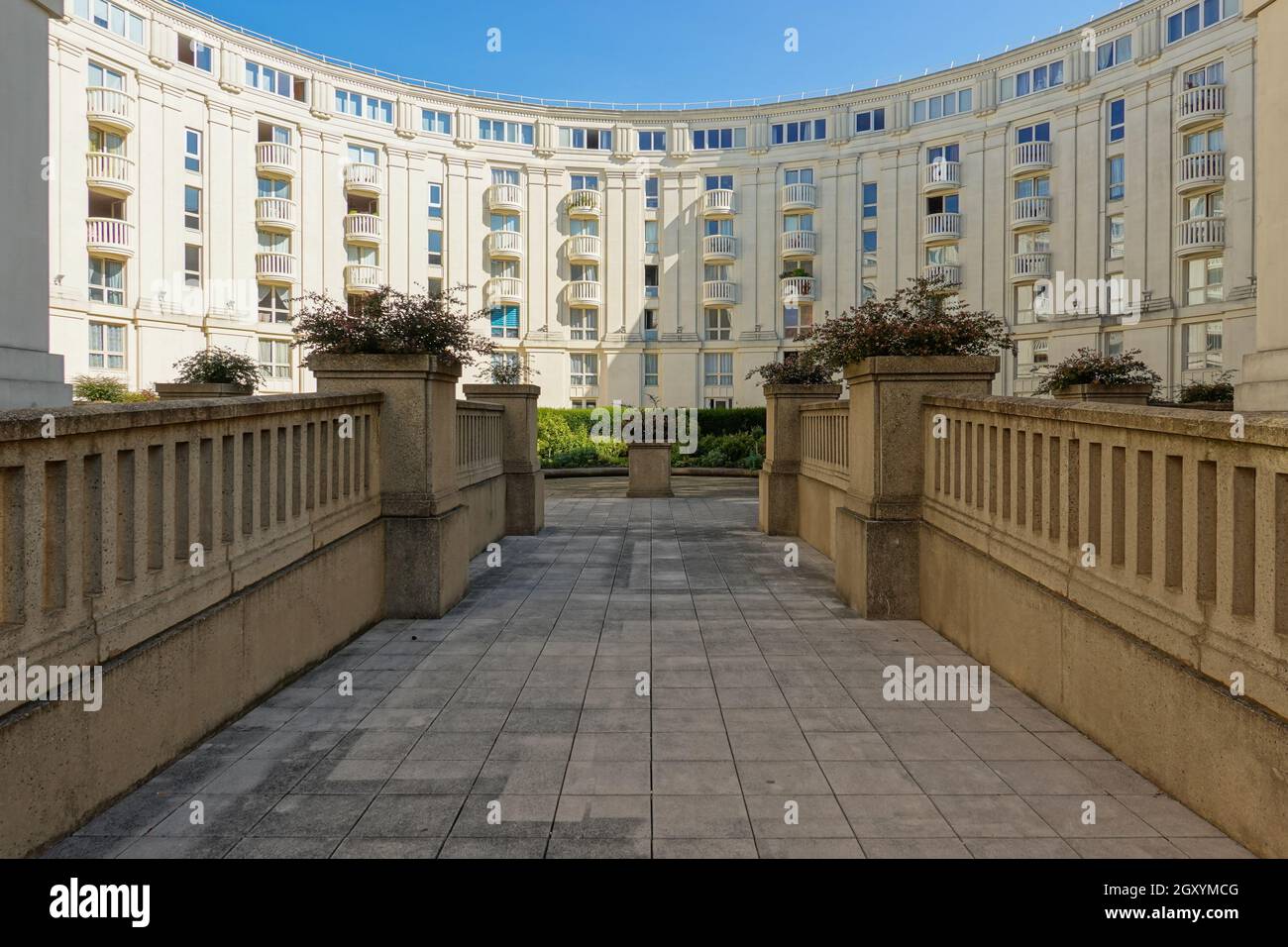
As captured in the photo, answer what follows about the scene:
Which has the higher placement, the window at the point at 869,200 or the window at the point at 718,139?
the window at the point at 718,139

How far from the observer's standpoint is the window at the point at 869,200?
45.9m

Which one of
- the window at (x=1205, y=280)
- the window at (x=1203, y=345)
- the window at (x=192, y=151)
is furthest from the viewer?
the window at (x=192, y=151)

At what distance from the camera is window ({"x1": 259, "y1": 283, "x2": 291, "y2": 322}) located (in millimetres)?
40706

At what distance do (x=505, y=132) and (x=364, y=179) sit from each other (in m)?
8.54

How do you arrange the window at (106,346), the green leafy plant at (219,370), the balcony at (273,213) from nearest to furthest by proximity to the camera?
the green leafy plant at (219,370) → the window at (106,346) → the balcony at (273,213)

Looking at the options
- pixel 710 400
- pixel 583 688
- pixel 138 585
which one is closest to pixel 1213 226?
pixel 710 400

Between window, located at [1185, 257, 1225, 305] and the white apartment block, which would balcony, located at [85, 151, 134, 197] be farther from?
window, located at [1185, 257, 1225, 305]

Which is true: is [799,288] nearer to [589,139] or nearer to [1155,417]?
[589,139]

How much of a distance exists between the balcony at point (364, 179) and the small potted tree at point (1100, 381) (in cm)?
3577

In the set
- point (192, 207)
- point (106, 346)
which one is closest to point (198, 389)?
point (106, 346)

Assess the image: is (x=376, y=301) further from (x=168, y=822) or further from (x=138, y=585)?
(x=168, y=822)

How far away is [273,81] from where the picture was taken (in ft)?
133

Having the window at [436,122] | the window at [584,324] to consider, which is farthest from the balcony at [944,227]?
the window at [436,122]

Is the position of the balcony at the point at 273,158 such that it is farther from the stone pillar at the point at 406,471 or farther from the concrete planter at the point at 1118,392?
the stone pillar at the point at 406,471
